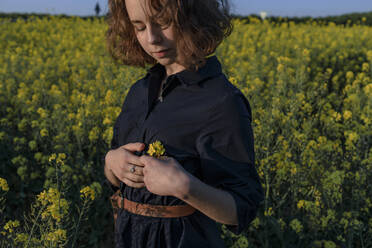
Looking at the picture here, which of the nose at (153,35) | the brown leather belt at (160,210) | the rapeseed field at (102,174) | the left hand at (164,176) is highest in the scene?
the nose at (153,35)

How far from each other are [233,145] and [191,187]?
21 centimetres

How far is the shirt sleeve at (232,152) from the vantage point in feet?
3.61

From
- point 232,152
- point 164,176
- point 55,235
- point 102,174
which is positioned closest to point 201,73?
point 232,152

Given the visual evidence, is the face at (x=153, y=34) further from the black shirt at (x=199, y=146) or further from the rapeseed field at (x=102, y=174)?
the rapeseed field at (x=102, y=174)

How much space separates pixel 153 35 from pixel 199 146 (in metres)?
0.39

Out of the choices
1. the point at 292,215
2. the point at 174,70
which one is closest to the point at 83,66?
the point at 292,215

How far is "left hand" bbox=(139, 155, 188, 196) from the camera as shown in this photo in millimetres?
985

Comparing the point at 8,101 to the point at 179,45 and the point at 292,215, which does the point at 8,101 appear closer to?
the point at 292,215

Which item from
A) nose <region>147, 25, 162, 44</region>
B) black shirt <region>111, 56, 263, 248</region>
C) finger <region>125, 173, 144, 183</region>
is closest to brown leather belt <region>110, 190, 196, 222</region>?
black shirt <region>111, 56, 263, 248</region>

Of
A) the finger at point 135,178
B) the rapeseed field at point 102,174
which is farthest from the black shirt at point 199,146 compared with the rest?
the rapeseed field at point 102,174

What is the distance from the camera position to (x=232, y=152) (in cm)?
111

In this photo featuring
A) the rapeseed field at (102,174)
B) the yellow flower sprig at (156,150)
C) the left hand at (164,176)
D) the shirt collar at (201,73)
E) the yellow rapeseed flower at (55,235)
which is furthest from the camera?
the rapeseed field at (102,174)

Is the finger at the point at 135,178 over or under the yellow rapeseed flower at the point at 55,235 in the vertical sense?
over

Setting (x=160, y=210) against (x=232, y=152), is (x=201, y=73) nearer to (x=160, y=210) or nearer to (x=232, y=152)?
(x=232, y=152)
